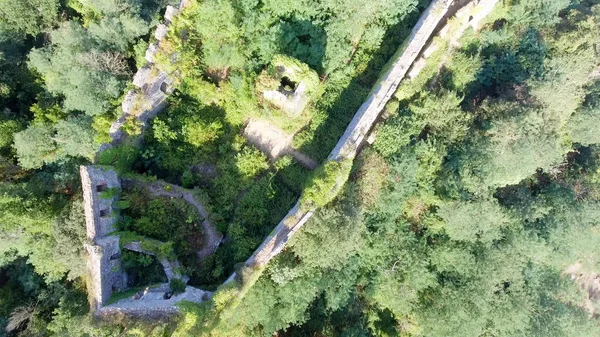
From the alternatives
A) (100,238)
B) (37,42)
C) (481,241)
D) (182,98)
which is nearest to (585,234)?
(481,241)

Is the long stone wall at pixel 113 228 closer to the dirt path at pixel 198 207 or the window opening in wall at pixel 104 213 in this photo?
the window opening in wall at pixel 104 213

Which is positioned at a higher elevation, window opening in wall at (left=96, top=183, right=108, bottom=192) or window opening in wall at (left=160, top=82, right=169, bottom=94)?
window opening in wall at (left=160, top=82, right=169, bottom=94)

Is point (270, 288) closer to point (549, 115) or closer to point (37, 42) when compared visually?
point (549, 115)

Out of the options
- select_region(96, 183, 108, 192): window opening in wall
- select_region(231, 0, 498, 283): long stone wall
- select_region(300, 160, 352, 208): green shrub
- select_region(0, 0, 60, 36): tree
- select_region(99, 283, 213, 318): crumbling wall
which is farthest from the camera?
select_region(0, 0, 60, 36): tree

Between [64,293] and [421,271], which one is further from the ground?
[64,293]

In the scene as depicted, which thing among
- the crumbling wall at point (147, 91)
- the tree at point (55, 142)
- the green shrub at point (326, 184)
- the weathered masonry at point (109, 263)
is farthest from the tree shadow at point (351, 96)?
the tree at point (55, 142)

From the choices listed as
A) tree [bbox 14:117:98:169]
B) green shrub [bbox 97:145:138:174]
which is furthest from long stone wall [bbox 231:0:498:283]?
tree [bbox 14:117:98:169]

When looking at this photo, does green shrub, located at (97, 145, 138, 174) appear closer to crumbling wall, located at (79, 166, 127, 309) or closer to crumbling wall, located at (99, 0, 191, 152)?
crumbling wall, located at (99, 0, 191, 152)
